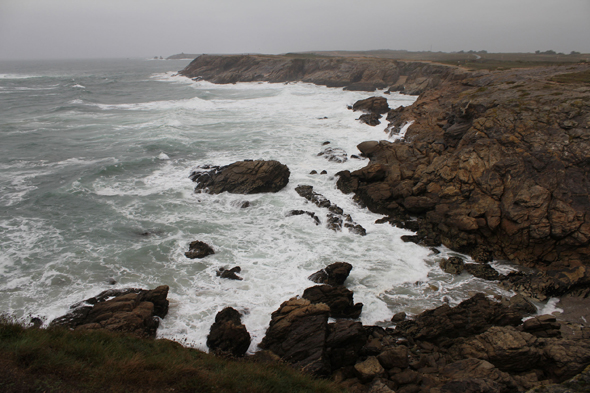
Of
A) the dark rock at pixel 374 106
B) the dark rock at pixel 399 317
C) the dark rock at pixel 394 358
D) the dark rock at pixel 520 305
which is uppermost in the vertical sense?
the dark rock at pixel 374 106

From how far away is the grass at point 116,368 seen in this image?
637cm

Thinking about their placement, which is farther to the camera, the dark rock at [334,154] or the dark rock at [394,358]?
the dark rock at [334,154]

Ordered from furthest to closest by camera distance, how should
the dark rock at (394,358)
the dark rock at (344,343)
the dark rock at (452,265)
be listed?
the dark rock at (452,265) < the dark rock at (344,343) < the dark rock at (394,358)

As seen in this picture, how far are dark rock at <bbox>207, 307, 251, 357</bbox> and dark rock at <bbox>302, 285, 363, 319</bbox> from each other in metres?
2.98

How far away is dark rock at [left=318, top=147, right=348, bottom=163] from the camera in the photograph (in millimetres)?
28694

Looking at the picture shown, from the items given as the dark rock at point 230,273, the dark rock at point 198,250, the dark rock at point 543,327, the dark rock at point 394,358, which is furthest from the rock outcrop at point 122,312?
the dark rock at point 543,327

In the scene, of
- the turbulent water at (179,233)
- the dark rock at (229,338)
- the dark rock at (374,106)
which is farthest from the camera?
the dark rock at (374,106)

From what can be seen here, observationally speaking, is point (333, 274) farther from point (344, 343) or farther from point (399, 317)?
point (344, 343)

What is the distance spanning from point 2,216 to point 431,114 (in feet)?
111

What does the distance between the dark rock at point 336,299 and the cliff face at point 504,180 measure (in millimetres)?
7062

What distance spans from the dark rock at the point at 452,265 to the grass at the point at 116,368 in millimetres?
9332

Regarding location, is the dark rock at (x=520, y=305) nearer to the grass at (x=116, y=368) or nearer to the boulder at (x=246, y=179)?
the grass at (x=116, y=368)

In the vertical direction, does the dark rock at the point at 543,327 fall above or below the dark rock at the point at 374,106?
below

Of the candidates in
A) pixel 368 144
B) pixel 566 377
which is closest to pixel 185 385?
pixel 566 377
